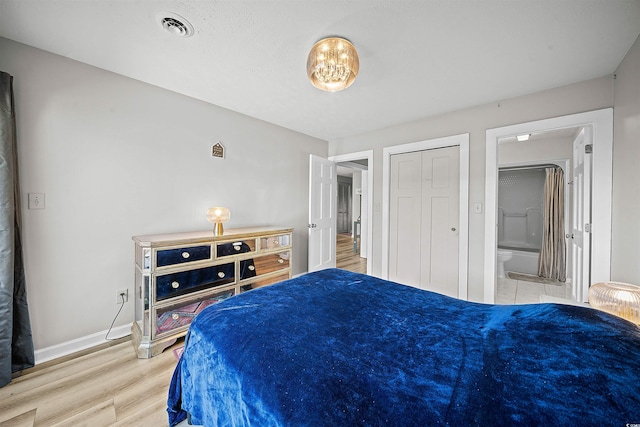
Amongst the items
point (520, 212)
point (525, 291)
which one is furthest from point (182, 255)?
point (520, 212)

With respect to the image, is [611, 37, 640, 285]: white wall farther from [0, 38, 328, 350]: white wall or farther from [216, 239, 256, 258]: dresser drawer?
[0, 38, 328, 350]: white wall

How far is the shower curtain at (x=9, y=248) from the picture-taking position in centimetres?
158

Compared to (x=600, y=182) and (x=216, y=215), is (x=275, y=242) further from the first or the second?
(x=600, y=182)

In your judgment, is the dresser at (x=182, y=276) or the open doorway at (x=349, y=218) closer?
the dresser at (x=182, y=276)

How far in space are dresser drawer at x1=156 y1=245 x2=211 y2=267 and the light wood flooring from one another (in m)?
0.76

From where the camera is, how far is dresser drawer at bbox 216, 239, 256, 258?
91.4 inches

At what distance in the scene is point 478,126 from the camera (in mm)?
2744

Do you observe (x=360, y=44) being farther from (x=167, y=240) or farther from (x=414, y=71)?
(x=167, y=240)

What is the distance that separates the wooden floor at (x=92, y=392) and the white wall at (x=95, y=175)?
0.92 ft

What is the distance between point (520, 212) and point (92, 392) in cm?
A: 680

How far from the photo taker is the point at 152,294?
1.92 metres

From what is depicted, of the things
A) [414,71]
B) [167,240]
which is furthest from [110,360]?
[414,71]

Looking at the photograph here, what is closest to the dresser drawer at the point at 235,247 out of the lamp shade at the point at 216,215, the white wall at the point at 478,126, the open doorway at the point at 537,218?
the lamp shade at the point at 216,215

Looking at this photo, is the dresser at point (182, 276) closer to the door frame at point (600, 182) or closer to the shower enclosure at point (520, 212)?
the door frame at point (600, 182)
